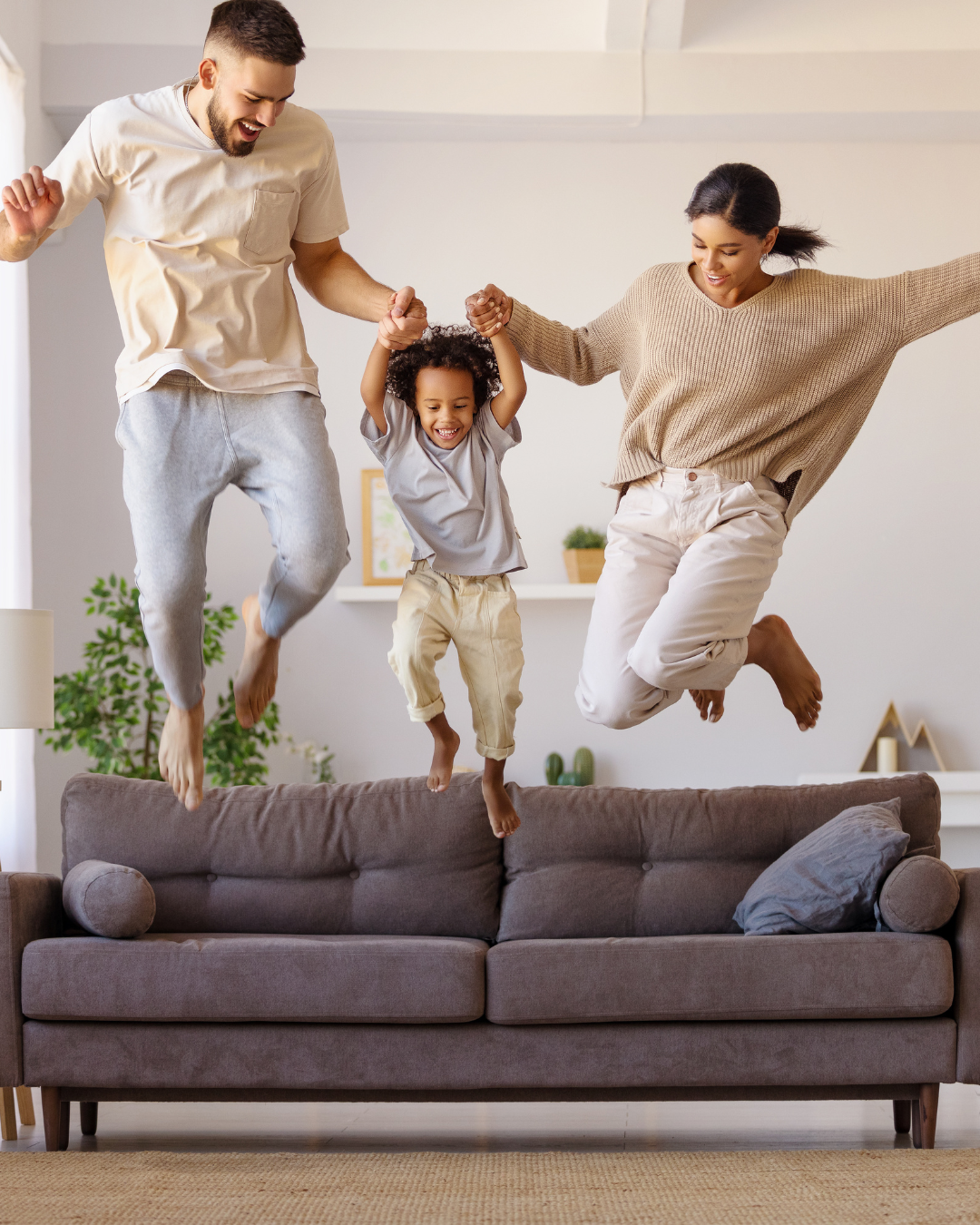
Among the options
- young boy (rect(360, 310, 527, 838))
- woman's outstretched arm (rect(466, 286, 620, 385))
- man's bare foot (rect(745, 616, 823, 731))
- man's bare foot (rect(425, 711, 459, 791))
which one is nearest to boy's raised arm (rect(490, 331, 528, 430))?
young boy (rect(360, 310, 527, 838))

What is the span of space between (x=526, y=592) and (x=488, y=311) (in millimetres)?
2599

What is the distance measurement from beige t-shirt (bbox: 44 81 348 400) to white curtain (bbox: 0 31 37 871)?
2310 millimetres

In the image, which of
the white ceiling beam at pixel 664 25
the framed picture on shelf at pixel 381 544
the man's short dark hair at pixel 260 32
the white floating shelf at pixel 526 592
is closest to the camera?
the man's short dark hair at pixel 260 32

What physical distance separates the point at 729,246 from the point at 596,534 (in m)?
2.65

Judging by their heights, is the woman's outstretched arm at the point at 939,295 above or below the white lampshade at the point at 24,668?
above

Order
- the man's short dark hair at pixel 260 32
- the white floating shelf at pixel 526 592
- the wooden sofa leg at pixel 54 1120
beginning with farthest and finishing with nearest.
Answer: the white floating shelf at pixel 526 592 < the wooden sofa leg at pixel 54 1120 < the man's short dark hair at pixel 260 32

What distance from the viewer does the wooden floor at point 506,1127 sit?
3.33m

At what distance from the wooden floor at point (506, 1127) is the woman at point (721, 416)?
4.41 ft

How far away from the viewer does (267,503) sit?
2389 millimetres

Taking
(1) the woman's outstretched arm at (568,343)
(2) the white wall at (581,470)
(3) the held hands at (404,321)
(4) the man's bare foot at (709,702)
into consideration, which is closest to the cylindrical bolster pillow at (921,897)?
(4) the man's bare foot at (709,702)

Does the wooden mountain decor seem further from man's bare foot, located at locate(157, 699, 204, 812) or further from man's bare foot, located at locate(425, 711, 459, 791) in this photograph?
man's bare foot, located at locate(157, 699, 204, 812)

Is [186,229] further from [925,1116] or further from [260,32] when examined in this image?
[925,1116]

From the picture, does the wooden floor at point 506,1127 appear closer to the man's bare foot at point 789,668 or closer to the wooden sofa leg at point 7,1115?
the wooden sofa leg at point 7,1115

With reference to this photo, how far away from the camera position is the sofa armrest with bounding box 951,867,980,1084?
123 inches
